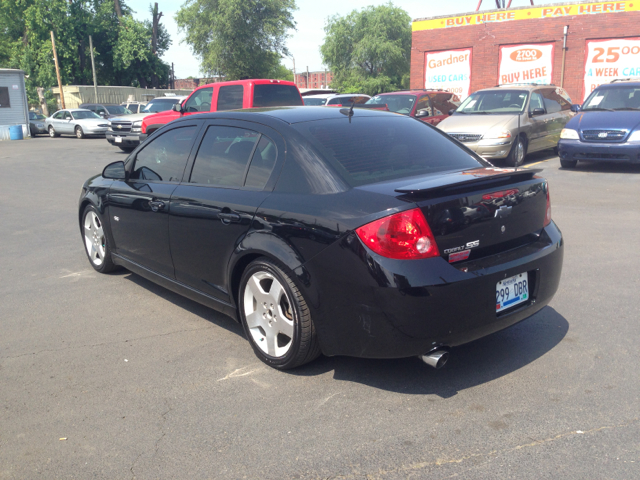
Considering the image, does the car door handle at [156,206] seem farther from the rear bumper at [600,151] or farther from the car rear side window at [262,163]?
the rear bumper at [600,151]

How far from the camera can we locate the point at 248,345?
4.14 m

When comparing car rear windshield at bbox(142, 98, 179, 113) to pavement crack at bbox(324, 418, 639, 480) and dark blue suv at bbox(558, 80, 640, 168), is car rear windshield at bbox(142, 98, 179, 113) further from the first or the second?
pavement crack at bbox(324, 418, 639, 480)

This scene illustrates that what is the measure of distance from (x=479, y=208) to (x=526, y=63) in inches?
1091

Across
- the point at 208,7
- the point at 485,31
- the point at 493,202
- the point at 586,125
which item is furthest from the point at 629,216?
the point at 208,7

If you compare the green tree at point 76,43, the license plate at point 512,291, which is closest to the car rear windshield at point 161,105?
the license plate at point 512,291

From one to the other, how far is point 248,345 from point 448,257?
167 centimetres

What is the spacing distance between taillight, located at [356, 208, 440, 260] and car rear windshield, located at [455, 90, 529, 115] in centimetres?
1089

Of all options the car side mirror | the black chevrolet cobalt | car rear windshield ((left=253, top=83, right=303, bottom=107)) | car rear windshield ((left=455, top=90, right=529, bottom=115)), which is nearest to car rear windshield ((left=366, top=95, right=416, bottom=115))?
car rear windshield ((left=455, top=90, right=529, bottom=115))

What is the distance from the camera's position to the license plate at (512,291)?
11.0 ft

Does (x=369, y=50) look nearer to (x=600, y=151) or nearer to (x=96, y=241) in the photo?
(x=600, y=151)

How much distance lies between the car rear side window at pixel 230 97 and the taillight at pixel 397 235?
448 inches

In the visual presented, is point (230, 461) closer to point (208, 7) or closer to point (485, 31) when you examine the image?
point (485, 31)

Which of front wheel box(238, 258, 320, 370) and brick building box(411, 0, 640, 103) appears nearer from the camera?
front wheel box(238, 258, 320, 370)

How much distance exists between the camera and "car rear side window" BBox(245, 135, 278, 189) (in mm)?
3807
